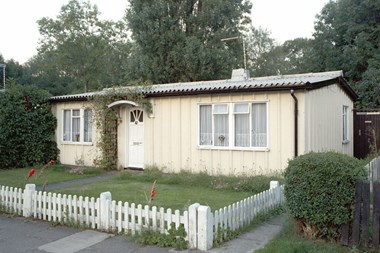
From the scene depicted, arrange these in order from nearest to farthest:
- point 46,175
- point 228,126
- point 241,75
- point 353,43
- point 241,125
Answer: point 241,125 → point 228,126 → point 46,175 → point 241,75 → point 353,43

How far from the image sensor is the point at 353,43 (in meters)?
27.0

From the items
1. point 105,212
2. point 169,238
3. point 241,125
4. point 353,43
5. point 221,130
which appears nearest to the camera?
point 169,238

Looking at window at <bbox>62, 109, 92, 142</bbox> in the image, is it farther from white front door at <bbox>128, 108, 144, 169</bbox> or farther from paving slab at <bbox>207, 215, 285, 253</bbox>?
paving slab at <bbox>207, 215, 285, 253</bbox>

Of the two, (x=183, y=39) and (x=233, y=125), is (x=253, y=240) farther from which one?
(x=183, y=39)

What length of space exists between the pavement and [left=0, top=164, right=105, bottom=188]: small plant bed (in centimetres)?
443

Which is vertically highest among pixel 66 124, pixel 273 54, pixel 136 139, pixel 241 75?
pixel 273 54

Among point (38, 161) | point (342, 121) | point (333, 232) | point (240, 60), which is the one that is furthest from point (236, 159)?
point (240, 60)

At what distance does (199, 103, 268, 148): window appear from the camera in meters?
11.5

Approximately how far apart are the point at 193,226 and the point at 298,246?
1.47 m

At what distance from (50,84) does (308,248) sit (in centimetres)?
4230

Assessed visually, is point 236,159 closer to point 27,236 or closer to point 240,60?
point 27,236

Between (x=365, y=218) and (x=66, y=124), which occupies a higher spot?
(x=66, y=124)

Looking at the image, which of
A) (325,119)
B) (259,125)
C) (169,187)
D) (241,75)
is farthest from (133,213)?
(241,75)

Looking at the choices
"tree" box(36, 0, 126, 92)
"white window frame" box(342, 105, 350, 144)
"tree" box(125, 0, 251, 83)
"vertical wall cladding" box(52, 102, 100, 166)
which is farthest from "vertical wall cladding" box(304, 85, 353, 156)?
A: "tree" box(36, 0, 126, 92)
